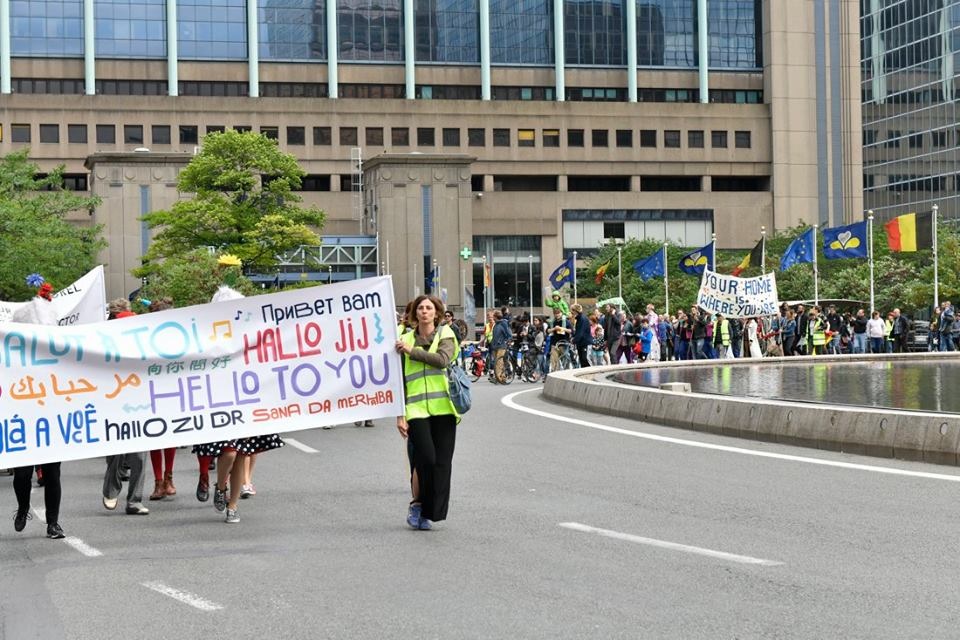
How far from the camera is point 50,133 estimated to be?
97250 millimetres

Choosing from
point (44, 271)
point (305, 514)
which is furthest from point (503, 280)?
point (305, 514)

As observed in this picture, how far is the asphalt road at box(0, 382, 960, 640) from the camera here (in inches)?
290

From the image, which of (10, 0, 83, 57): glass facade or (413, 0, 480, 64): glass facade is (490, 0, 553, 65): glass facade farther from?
(10, 0, 83, 57): glass facade

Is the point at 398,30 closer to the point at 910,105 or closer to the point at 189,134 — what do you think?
the point at 189,134

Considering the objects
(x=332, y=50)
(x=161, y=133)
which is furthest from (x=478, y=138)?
(x=161, y=133)

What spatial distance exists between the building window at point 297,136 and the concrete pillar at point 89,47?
13098 millimetres

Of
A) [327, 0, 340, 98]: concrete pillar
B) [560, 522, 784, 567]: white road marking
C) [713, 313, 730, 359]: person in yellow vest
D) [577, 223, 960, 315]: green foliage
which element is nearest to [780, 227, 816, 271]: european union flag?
[713, 313, 730, 359]: person in yellow vest

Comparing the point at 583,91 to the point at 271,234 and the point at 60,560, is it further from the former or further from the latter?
the point at 60,560

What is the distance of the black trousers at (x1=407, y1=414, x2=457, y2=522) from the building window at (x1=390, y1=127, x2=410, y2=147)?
302 ft

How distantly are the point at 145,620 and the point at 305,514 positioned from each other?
14.0 ft

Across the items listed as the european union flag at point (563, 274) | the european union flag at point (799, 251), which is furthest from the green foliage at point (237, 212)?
the european union flag at point (799, 251)

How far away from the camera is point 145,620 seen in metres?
7.55

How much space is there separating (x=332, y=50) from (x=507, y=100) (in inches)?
496

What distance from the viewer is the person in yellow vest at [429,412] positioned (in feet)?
35.1
